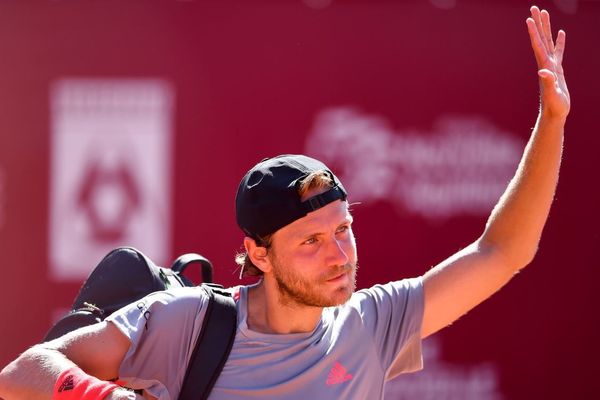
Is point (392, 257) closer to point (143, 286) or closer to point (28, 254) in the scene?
point (28, 254)

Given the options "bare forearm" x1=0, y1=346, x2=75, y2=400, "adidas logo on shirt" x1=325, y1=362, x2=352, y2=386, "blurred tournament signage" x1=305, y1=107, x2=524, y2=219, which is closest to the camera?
"bare forearm" x1=0, y1=346, x2=75, y2=400

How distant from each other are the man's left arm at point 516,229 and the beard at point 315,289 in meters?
0.26

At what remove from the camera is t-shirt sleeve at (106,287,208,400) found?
2396 millimetres

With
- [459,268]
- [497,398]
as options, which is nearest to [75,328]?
[459,268]

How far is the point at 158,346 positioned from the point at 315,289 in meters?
0.40

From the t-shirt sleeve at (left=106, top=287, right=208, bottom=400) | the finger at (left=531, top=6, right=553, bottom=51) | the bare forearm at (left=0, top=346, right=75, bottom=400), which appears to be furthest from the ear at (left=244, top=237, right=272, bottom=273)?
the finger at (left=531, top=6, right=553, bottom=51)

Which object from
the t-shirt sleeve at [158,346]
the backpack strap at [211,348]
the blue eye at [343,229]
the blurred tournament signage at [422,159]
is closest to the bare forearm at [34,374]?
the t-shirt sleeve at [158,346]

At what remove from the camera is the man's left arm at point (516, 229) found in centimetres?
261

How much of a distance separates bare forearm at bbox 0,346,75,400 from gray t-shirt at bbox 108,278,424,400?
0.16 m

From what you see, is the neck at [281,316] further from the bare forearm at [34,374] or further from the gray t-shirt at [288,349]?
the bare forearm at [34,374]

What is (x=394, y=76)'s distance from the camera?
5340 millimetres

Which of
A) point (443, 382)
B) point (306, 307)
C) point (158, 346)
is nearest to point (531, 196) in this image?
point (306, 307)

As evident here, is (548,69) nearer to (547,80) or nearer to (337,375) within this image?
(547,80)

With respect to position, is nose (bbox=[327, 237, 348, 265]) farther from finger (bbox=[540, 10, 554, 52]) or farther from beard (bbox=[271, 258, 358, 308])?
finger (bbox=[540, 10, 554, 52])
